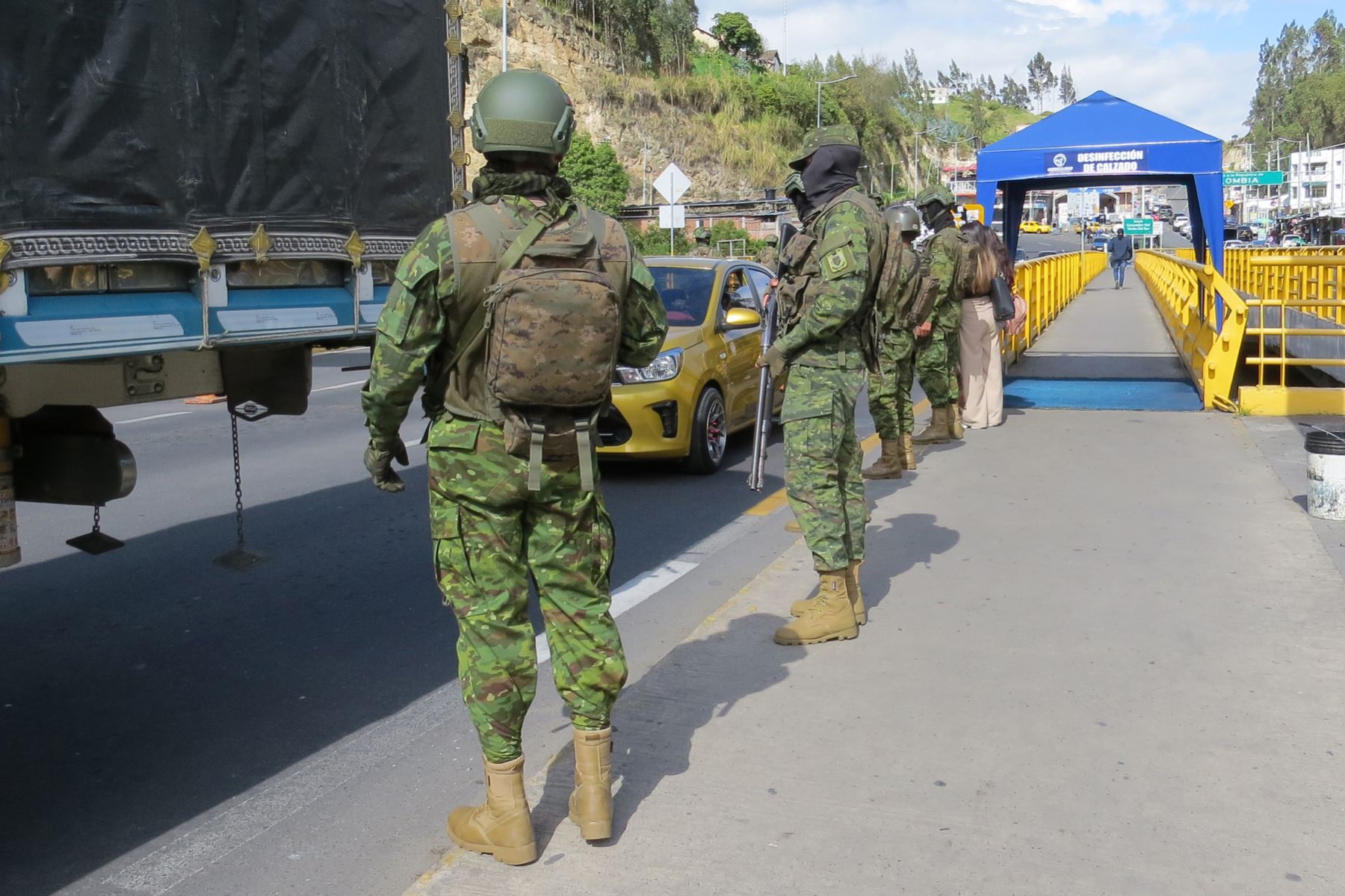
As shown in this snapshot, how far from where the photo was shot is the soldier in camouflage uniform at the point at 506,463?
3.32m

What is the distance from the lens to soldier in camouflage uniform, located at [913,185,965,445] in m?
9.65

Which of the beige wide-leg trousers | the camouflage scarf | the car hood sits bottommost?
the beige wide-leg trousers

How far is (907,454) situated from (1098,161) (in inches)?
222

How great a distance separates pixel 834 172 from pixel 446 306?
2528 mm

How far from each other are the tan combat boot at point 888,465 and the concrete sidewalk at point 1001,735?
1.52 m

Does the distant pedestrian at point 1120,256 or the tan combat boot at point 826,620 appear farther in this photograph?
the distant pedestrian at point 1120,256

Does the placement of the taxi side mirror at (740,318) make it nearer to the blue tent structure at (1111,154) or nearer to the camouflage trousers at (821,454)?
the camouflage trousers at (821,454)

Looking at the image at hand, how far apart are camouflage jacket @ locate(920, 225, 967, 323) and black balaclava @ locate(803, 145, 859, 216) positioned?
4261 millimetres

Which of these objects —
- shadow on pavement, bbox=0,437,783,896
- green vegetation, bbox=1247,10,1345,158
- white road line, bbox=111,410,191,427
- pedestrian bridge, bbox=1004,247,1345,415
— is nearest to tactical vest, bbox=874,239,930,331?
shadow on pavement, bbox=0,437,783,896

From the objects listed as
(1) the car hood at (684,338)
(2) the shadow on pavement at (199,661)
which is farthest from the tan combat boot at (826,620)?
(1) the car hood at (684,338)

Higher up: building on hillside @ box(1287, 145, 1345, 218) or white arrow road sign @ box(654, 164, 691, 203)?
building on hillside @ box(1287, 145, 1345, 218)

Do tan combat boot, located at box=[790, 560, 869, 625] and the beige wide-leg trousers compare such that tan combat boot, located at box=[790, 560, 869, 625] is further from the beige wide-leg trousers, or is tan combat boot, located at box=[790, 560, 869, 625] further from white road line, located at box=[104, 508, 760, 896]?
the beige wide-leg trousers

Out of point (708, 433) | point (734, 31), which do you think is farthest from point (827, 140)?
point (734, 31)

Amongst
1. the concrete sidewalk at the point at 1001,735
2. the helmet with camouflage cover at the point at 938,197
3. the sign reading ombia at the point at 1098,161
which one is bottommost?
the concrete sidewalk at the point at 1001,735
